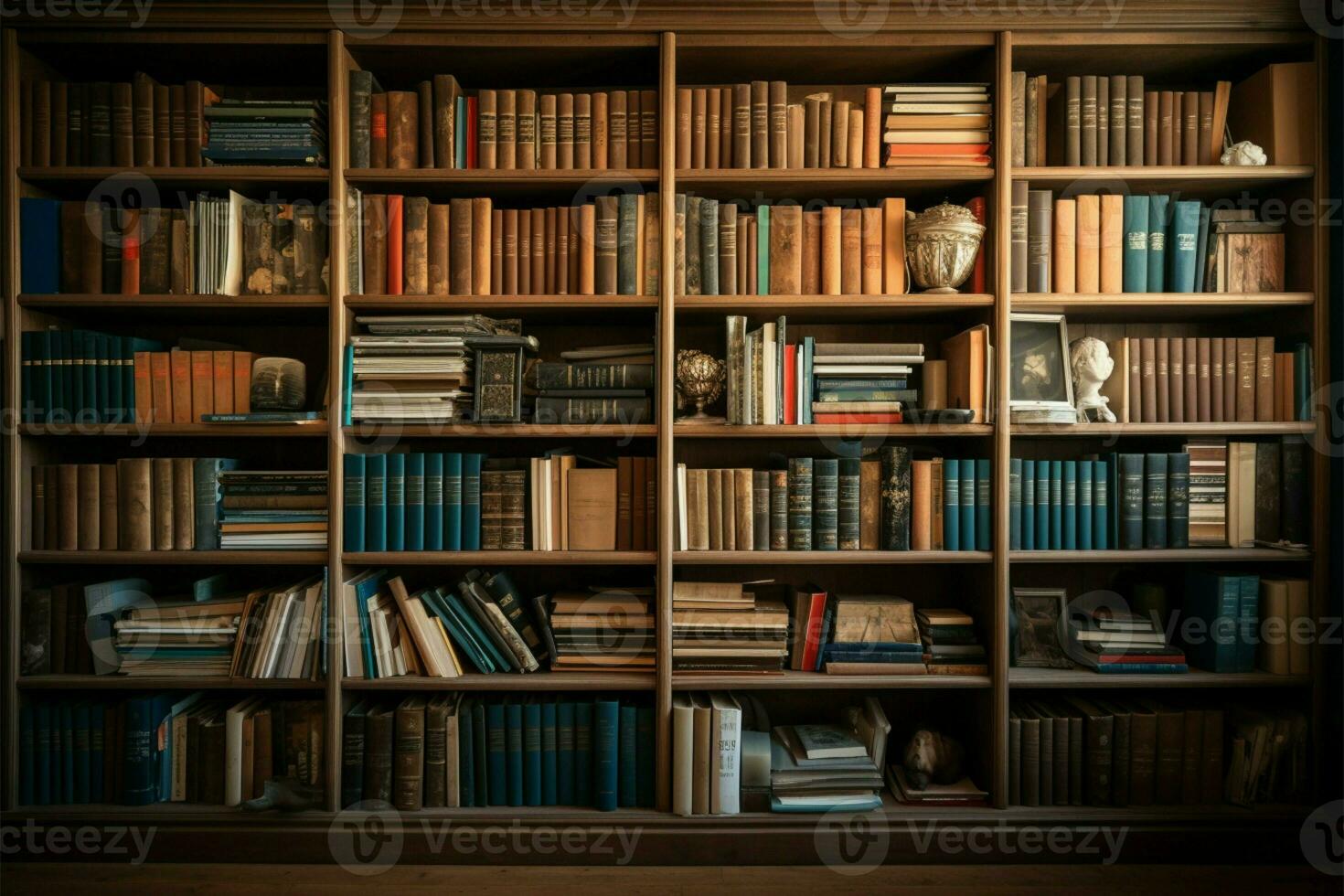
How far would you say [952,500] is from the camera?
2.15m

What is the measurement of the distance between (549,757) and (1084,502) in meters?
1.63

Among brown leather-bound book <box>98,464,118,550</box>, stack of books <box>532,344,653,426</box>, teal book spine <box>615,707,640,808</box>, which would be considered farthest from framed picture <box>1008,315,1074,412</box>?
brown leather-bound book <box>98,464,118,550</box>

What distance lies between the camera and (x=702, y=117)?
215 centimetres

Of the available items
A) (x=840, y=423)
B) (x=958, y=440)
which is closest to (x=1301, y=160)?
(x=958, y=440)

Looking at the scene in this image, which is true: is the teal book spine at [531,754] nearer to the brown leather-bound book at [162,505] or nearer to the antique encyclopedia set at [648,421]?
the antique encyclopedia set at [648,421]

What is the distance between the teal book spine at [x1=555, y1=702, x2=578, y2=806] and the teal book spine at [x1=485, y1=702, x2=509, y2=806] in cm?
14

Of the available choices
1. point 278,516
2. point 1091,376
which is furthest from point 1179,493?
point 278,516

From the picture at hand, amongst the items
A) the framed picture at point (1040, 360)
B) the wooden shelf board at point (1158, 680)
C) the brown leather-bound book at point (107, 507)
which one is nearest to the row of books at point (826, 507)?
the framed picture at point (1040, 360)

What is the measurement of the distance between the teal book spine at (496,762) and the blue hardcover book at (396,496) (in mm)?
542

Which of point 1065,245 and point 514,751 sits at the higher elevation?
point 1065,245

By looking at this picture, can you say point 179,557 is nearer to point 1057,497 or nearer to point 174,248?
point 174,248

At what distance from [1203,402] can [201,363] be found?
275cm

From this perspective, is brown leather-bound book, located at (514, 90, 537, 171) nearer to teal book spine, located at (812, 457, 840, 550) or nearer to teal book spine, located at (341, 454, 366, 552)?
teal book spine, located at (341, 454, 366, 552)

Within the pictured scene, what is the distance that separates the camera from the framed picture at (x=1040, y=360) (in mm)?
2203
